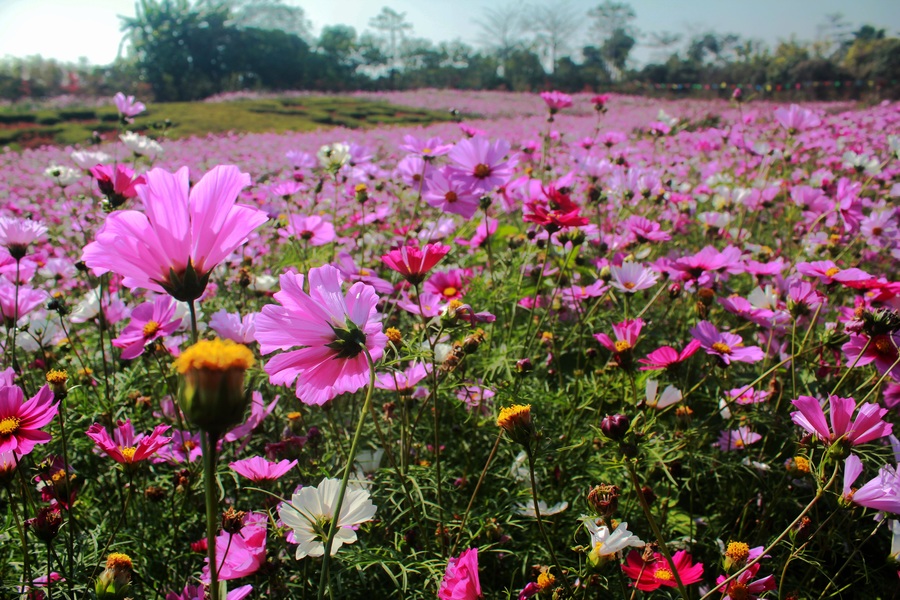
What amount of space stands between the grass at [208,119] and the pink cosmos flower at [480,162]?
7.65 m

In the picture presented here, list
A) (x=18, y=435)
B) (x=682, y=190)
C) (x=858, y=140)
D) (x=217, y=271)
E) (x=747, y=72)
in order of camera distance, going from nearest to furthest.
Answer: (x=18, y=435) < (x=217, y=271) < (x=682, y=190) < (x=858, y=140) < (x=747, y=72)

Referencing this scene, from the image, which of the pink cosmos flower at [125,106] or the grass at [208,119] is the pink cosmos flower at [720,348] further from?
the grass at [208,119]

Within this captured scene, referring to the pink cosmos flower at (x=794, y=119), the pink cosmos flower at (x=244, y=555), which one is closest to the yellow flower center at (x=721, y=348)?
the pink cosmos flower at (x=244, y=555)

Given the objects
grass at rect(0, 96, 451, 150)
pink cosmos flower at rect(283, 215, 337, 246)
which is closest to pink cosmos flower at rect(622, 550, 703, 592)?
pink cosmos flower at rect(283, 215, 337, 246)

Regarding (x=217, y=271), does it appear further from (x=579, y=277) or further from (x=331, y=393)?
(x=331, y=393)

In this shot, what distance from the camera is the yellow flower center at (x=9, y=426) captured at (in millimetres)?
638

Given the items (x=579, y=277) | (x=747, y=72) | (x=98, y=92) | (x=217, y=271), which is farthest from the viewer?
(x=98, y=92)

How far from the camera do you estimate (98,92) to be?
72.9ft

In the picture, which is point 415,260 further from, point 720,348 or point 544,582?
point 720,348

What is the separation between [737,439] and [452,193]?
73cm

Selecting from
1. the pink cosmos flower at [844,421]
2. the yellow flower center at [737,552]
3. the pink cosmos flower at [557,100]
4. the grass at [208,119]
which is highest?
the grass at [208,119]

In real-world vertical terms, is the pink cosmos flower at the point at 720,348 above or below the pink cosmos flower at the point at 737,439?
above

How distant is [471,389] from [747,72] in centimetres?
1889

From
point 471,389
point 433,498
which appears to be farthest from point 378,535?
point 471,389
